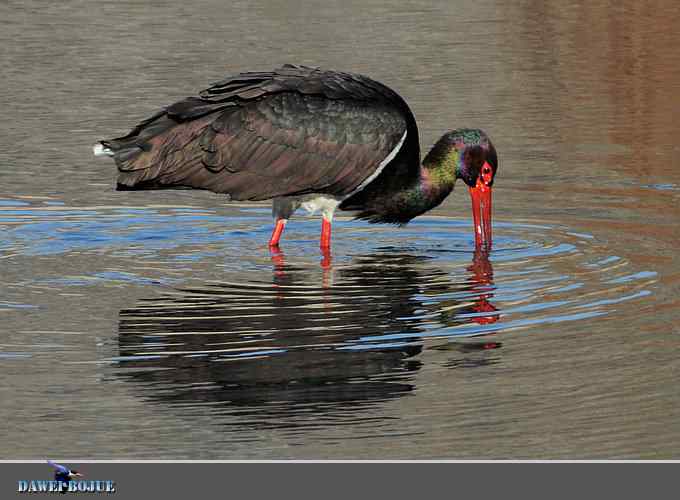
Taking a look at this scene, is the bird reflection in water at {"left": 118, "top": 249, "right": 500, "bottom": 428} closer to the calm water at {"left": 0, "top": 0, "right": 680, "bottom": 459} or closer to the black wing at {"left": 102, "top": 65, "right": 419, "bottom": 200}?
the calm water at {"left": 0, "top": 0, "right": 680, "bottom": 459}

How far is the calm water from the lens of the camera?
Result: 7.95 meters

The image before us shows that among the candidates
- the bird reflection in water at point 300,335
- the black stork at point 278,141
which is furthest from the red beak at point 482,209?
the bird reflection in water at point 300,335

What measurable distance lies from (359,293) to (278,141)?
1.70m

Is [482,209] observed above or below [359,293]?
above

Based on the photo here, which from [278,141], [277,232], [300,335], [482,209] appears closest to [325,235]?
[277,232]

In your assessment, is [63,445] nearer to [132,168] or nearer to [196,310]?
[196,310]

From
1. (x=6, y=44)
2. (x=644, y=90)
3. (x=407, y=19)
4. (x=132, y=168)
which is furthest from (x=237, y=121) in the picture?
(x=407, y=19)

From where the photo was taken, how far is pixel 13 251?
A: 12211mm

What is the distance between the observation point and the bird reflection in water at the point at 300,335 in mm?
8422

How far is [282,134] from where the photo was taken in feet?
39.9

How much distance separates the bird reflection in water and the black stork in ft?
1.83

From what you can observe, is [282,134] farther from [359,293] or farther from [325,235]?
[359,293]
